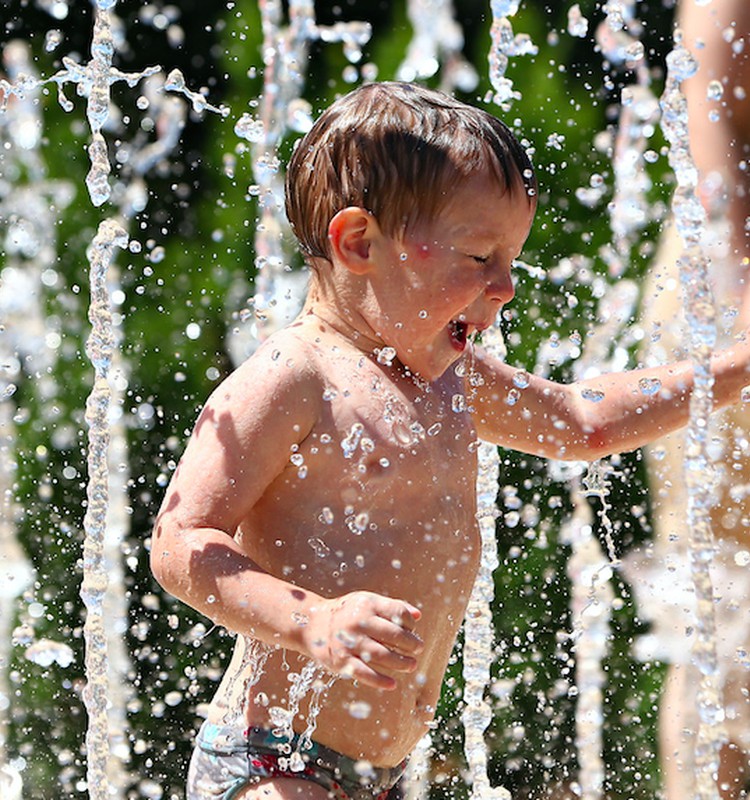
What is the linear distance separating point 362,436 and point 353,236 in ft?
1.00

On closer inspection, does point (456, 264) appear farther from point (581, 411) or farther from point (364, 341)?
point (581, 411)

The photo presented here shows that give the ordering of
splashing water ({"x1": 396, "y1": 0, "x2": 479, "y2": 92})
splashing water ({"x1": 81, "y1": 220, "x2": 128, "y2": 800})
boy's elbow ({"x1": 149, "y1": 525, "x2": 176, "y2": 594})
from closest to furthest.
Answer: boy's elbow ({"x1": 149, "y1": 525, "x2": 176, "y2": 594}) → splashing water ({"x1": 81, "y1": 220, "x2": 128, "y2": 800}) → splashing water ({"x1": 396, "y1": 0, "x2": 479, "y2": 92})

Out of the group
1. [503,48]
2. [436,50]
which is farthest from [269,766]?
[436,50]

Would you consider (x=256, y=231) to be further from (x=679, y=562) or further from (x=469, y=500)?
(x=469, y=500)

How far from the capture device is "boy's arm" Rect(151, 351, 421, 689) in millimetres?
1785

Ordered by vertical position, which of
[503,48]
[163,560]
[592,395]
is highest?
[503,48]

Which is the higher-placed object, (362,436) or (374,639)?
(362,436)

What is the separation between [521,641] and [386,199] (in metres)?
1.79

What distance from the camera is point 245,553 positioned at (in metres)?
2.07

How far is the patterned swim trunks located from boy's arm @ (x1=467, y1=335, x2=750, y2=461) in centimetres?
67

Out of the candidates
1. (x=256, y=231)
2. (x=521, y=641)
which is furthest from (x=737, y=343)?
(x=256, y=231)

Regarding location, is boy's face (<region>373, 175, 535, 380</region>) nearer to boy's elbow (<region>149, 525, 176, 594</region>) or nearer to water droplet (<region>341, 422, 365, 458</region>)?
water droplet (<region>341, 422, 365, 458</region>)

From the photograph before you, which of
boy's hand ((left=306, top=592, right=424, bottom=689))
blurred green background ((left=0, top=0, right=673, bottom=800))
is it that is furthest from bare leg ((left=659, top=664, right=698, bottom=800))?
boy's hand ((left=306, top=592, right=424, bottom=689))

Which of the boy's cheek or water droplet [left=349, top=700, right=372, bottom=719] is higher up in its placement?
the boy's cheek
